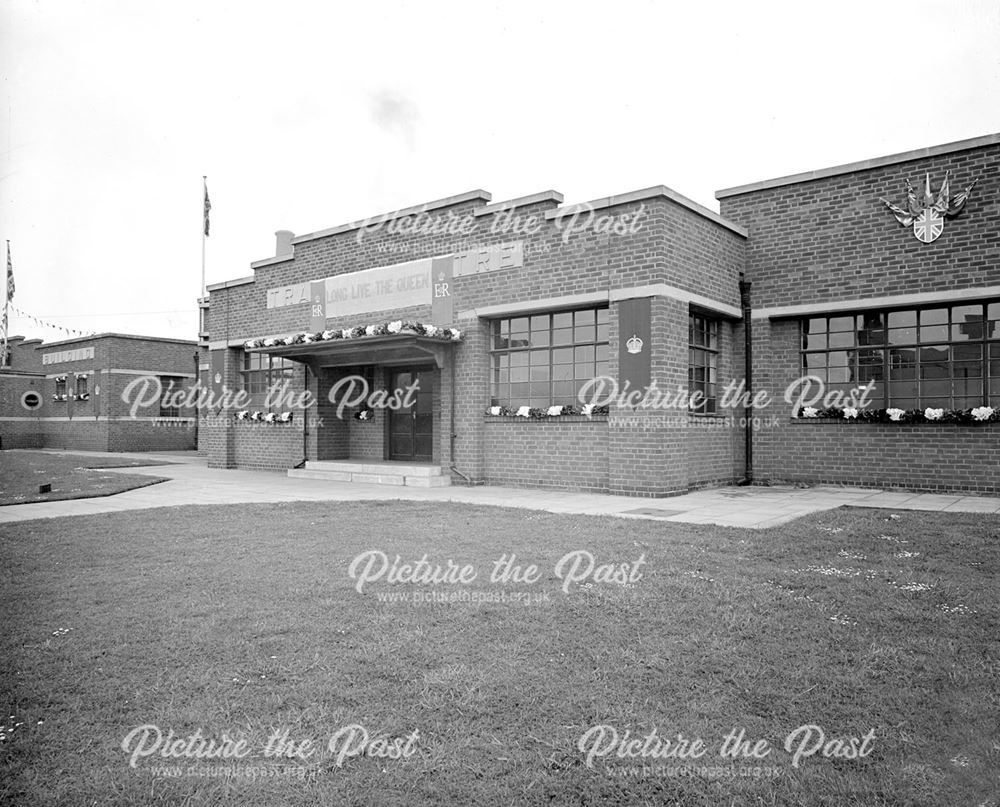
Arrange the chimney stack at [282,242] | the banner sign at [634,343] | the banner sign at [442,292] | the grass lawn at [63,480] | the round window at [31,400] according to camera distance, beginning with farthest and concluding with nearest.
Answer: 1. the round window at [31,400]
2. the chimney stack at [282,242]
3. the banner sign at [442,292]
4. the grass lawn at [63,480]
5. the banner sign at [634,343]

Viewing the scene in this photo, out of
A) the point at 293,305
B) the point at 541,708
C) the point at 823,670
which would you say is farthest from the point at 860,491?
the point at 293,305

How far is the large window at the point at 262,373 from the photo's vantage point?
722 inches

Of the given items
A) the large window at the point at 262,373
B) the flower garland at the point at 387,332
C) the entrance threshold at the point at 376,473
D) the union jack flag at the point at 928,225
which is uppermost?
the union jack flag at the point at 928,225

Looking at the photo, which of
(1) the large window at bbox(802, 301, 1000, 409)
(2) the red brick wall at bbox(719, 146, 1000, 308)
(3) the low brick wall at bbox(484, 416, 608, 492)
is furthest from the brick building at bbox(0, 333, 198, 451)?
(1) the large window at bbox(802, 301, 1000, 409)

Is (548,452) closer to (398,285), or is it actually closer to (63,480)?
(398,285)

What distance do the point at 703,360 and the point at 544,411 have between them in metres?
3.06

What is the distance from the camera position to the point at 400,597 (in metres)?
5.23

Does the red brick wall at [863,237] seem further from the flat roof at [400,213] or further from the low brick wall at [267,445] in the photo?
the low brick wall at [267,445]

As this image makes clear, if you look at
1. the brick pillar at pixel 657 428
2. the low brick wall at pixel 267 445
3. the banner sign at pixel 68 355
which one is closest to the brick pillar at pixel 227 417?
the low brick wall at pixel 267 445

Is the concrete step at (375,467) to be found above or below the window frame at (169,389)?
below

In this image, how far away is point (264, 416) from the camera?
18.4m

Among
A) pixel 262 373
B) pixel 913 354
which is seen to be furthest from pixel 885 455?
pixel 262 373

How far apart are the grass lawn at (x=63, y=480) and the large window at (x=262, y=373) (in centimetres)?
374

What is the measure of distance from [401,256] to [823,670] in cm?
1313
